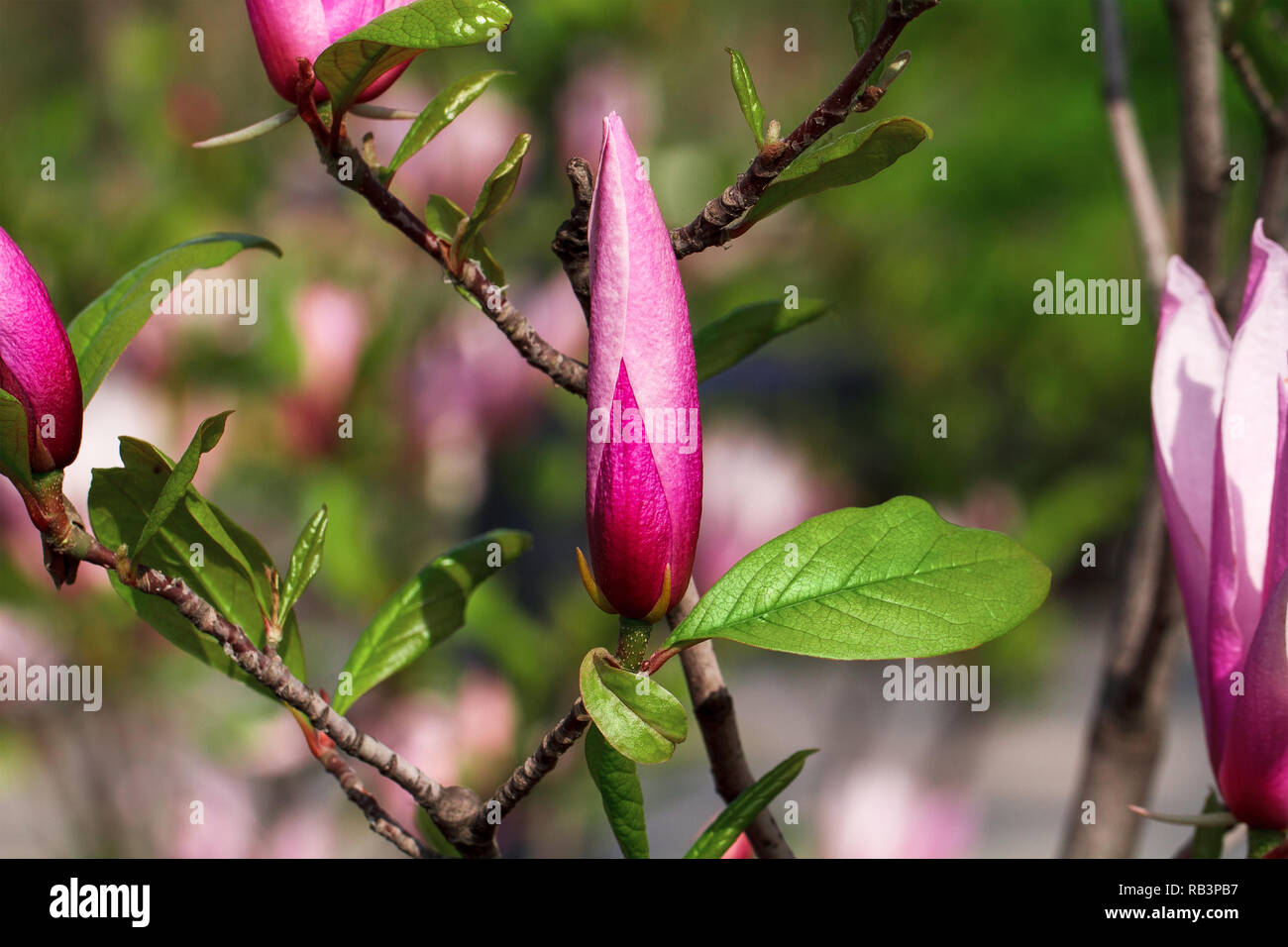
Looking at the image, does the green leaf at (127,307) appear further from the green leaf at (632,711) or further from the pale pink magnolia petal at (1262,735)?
the pale pink magnolia petal at (1262,735)

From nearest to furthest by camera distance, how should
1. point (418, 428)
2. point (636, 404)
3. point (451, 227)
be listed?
point (636, 404)
point (451, 227)
point (418, 428)

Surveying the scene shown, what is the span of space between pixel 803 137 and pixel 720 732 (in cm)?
25

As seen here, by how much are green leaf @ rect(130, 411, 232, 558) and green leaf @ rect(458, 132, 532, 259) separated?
0.37 feet

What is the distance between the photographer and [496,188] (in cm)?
43

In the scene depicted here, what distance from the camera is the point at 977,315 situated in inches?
99.7

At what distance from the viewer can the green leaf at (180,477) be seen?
0.40 m

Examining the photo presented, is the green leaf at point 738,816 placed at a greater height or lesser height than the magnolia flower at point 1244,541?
lesser

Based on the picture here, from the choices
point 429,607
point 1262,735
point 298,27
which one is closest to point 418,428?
point 429,607

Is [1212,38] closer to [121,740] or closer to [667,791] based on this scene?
[667,791]

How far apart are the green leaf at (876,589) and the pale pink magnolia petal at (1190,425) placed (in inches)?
4.4

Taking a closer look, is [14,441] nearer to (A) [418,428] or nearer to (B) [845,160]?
(B) [845,160]

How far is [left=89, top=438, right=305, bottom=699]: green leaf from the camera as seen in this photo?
448 mm

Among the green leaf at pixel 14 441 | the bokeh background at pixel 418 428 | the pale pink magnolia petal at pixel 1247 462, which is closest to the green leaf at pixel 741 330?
the bokeh background at pixel 418 428

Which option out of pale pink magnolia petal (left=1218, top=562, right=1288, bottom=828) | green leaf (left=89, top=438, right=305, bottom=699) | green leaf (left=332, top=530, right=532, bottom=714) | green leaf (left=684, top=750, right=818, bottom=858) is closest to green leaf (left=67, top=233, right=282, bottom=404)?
green leaf (left=89, top=438, right=305, bottom=699)
